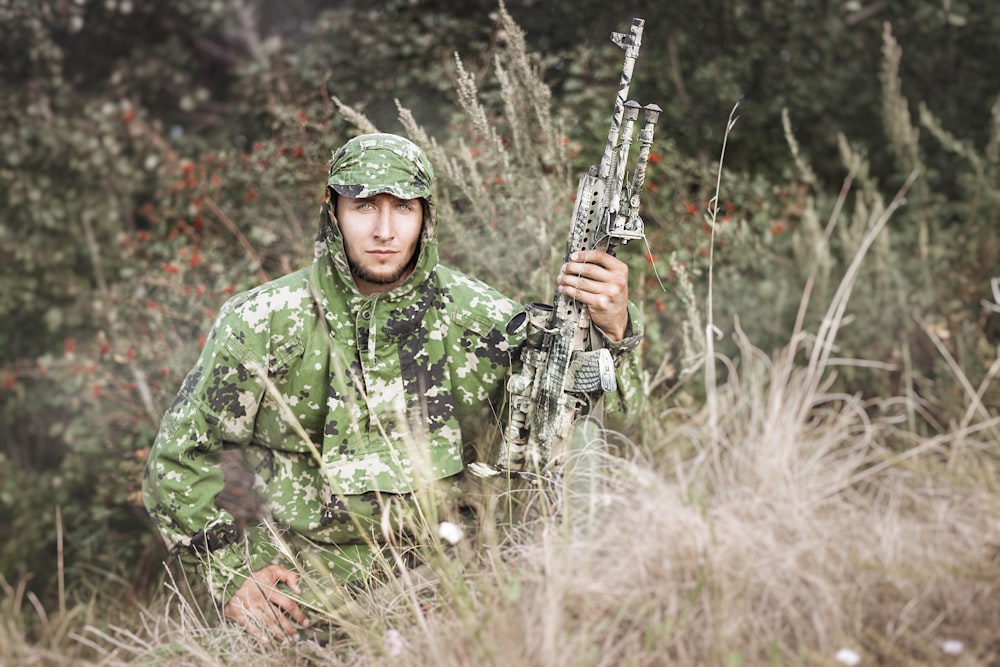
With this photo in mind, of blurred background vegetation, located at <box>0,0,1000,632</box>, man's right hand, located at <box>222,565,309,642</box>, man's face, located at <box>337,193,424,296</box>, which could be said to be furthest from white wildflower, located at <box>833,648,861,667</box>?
blurred background vegetation, located at <box>0,0,1000,632</box>

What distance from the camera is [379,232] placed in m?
2.39

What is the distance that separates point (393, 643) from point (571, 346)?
0.80 meters

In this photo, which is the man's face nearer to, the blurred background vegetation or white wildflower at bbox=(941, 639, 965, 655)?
the blurred background vegetation

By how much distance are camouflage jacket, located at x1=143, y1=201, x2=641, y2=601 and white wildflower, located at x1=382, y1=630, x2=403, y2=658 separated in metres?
0.35

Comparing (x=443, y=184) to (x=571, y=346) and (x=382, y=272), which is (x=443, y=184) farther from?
(x=571, y=346)

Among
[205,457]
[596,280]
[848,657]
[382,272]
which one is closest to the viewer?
[848,657]

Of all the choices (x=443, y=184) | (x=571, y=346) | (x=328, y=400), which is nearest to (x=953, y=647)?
(x=571, y=346)

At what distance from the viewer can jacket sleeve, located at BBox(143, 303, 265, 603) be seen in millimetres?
2459

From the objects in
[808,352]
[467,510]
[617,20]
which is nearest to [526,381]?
[467,510]

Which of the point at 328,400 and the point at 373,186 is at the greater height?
the point at 373,186

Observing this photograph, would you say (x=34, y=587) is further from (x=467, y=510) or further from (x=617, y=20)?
(x=617, y=20)

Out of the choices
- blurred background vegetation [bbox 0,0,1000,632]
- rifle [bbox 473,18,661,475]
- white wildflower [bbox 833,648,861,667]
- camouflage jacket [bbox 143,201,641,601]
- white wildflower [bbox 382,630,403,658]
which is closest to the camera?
white wildflower [bbox 833,648,861,667]

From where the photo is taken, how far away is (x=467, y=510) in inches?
105

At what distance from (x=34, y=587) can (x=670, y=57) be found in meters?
4.26
